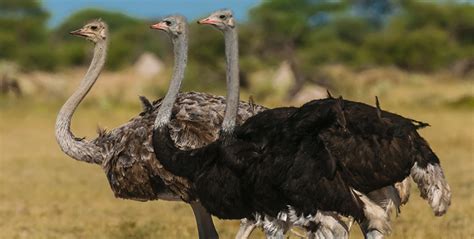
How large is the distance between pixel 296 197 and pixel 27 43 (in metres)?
41.1

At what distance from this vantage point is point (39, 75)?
129 feet

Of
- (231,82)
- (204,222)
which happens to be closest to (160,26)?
(231,82)

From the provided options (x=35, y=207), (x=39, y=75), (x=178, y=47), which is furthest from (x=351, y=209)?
(x=39, y=75)

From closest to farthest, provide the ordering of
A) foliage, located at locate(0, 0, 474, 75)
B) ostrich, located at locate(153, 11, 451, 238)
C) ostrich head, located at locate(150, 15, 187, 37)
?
ostrich, located at locate(153, 11, 451, 238) → ostrich head, located at locate(150, 15, 187, 37) → foliage, located at locate(0, 0, 474, 75)

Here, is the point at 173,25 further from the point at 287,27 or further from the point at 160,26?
the point at 287,27

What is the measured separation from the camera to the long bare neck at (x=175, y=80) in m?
6.12

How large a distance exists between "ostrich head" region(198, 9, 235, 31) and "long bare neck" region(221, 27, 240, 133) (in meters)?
0.03

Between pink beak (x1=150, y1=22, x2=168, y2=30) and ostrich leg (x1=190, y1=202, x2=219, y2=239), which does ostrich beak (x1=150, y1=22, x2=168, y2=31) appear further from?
ostrich leg (x1=190, y1=202, x2=219, y2=239)

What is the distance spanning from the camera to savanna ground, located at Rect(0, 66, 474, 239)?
344 inches

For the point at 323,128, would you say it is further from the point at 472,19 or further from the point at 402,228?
the point at 472,19

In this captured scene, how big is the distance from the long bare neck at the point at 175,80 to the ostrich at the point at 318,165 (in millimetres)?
405

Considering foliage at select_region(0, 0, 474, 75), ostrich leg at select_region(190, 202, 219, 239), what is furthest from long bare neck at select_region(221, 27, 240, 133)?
foliage at select_region(0, 0, 474, 75)

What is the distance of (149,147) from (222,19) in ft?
3.17

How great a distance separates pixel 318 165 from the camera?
17.7 ft
